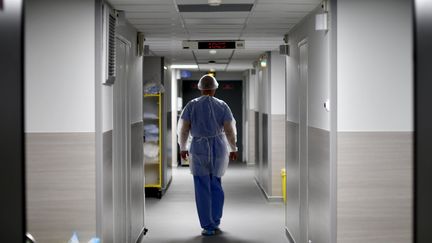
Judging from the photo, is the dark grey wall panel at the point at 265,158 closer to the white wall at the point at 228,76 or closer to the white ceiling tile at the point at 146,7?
the white ceiling tile at the point at 146,7

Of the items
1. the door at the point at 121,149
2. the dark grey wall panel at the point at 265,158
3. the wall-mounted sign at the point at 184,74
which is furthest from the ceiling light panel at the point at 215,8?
the wall-mounted sign at the point at 184,74

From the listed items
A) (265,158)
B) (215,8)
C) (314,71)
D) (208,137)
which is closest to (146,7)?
(215,8)

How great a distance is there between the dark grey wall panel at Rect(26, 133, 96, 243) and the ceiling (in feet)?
3.67

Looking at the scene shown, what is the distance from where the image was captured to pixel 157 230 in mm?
6418

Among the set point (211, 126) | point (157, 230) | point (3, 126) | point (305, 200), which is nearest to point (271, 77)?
point (211, 126)

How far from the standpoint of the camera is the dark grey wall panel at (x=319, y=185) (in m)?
3.90

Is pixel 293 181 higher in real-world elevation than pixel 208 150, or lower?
lower

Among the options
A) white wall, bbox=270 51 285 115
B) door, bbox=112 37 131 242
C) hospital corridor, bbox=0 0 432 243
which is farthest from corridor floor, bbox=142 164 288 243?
white wall, bbox=270 51 285 115

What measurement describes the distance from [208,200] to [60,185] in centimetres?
279

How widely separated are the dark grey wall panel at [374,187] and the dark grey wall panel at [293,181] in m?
1.53

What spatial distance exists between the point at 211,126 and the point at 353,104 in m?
2.85

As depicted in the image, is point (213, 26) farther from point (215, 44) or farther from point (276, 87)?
point (276, 87)

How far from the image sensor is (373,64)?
372 cm

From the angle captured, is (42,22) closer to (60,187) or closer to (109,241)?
(60,187)
